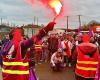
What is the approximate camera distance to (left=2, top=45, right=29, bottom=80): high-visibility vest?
8320mm

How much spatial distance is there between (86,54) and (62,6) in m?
3.25

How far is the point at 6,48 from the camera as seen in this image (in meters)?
8.56

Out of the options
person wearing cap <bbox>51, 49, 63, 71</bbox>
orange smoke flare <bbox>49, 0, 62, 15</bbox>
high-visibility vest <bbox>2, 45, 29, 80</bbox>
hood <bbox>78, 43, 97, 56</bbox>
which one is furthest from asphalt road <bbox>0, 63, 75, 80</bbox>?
orange smoke flare <bbox>49, 0, 62, 15</bbox>

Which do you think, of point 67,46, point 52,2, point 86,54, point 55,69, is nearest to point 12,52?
point 52,2

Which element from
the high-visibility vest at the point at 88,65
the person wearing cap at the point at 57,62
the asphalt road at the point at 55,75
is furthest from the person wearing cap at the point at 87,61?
the person wearing cap at the point at 57,62

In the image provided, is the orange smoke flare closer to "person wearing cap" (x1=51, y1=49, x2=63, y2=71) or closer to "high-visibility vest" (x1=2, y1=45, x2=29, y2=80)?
"high-visibility vest" (x1=2, y1=45, x2=29, y2=80)

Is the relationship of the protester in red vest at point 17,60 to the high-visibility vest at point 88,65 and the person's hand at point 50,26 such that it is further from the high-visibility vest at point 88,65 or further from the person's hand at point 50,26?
the high-visibility vest at point 88,65

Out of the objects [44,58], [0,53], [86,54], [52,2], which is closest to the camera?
[52,2]

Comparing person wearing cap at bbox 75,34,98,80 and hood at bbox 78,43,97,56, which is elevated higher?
hood at bbox 78,43,97,56

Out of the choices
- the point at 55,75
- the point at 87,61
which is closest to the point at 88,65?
the point at 87,61

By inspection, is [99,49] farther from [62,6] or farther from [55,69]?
[55,69]

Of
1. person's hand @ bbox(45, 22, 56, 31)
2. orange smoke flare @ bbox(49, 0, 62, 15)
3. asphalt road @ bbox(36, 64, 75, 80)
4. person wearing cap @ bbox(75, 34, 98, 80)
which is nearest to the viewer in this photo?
person's hand @ bbox(45, 22, 56, 31)

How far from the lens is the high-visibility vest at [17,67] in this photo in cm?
832

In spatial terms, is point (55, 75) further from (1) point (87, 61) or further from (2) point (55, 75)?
(1) point (87, 61)
